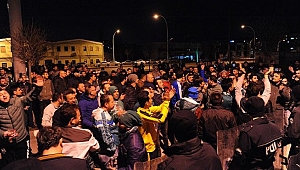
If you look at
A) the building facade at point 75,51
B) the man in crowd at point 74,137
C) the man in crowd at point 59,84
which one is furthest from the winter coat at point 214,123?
the building facade at point 75,51

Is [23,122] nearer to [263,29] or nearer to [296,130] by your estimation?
[296,130]

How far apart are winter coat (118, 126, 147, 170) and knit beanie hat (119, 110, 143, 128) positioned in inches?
3.3

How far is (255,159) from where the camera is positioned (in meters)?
4.43

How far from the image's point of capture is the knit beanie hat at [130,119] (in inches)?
224

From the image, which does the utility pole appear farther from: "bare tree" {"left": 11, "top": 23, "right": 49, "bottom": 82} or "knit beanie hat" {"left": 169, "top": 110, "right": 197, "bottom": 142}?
"knit beanie hat" {"left": 169, "top": 110, "right": 197, "bottom": 142}

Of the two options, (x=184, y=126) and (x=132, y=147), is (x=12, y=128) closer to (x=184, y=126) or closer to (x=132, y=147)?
(x=132, y=147)

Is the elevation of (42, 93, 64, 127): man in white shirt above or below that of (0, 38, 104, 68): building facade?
below

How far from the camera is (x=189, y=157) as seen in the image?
11.3 ft

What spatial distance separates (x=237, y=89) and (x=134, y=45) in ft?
289

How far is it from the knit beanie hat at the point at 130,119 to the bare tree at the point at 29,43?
14.3 metres

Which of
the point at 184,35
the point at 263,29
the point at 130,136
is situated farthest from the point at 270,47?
the point at 130,136

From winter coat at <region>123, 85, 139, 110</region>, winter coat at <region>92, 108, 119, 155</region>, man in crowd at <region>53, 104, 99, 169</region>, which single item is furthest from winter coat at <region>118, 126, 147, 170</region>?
winter coat at <region>123, 85, 139, 110</region>

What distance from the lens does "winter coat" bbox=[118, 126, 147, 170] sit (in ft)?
18.7

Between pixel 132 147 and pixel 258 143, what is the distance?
2.13 meters
